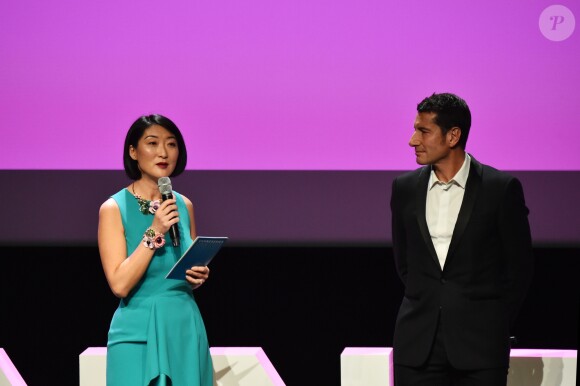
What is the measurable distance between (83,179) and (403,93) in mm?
1643

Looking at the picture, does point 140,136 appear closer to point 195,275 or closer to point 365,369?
point 195,275

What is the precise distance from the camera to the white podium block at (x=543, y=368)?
3518 mm

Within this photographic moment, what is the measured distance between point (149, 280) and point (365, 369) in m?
1.07

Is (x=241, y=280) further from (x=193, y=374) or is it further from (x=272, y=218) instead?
(x=193, y=374)

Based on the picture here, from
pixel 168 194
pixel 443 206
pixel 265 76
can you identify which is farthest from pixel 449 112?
pixel 265 76

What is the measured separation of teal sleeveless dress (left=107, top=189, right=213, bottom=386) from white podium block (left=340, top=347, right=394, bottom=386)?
0.76 m

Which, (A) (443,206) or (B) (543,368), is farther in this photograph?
(B) (543,368)

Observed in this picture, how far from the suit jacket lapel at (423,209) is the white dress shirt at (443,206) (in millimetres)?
24

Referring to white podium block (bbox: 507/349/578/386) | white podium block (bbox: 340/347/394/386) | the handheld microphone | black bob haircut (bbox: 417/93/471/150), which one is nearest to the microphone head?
the handheld microphone

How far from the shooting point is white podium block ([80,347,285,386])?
364 centimetres

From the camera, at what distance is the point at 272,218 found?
15.2 ft

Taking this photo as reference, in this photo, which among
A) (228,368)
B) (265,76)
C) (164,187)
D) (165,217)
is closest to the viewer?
(165,217)

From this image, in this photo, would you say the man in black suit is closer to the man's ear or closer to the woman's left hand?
the man's ear

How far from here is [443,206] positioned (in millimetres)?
3074
